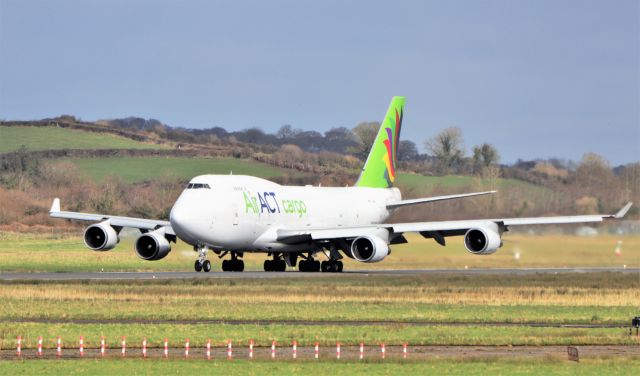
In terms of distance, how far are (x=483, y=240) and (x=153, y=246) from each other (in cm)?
1517

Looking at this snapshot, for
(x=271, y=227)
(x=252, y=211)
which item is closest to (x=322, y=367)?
(x=252, y=211)

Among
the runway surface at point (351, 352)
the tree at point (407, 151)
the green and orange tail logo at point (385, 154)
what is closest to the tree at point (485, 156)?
the tree at point (407, 151)

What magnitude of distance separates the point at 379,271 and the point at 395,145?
1519 centimetres

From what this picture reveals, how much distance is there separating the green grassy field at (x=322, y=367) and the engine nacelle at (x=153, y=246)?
3359cm

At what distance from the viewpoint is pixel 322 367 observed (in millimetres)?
27766

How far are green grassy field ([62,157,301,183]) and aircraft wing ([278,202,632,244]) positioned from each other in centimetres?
3912

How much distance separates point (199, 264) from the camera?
2404 inches

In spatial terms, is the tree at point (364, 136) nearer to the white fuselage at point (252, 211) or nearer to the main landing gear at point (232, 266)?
the white fuselage at point (252, 211)

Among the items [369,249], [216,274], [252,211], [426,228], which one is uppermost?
[252,211]

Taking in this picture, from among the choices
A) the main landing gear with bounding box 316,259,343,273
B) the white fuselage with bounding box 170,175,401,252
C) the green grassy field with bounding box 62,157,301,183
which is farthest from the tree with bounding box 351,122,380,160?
the main landing gear with bounding box 316,259,343,273

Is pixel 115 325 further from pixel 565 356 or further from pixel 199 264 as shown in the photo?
pixel 199 264

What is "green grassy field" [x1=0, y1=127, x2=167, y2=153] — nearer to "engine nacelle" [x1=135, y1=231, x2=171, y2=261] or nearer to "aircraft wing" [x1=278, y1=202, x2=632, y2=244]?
"engine nacelle" [x1=135, y1=231, x2=171, y2=261]

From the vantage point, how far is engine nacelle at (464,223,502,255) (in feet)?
198

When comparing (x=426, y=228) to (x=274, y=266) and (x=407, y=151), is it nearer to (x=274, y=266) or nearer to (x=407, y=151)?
(x=274, y=266)
